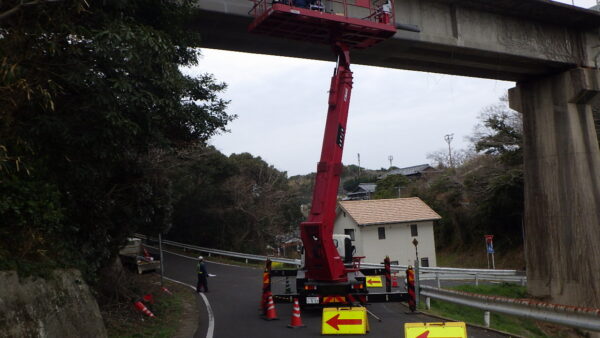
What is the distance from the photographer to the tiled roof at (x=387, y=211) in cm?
3459

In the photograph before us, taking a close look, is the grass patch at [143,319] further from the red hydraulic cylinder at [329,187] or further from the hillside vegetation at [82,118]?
the red hydraulic cylinder at [329,187]

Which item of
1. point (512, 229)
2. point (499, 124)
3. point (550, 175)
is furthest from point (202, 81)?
point (512, 229)

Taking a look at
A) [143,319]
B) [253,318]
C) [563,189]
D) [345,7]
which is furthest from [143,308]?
[563,189]

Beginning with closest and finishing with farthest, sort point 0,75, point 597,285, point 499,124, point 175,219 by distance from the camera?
point 0,75
point 597,285
point 499,124
point 175,219

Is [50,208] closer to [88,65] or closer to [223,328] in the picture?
[88,65]

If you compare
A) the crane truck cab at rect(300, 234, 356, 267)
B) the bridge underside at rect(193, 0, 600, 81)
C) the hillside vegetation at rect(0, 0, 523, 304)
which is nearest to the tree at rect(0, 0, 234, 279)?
the hillside vegetation at rect(0, 0, 523, 304)

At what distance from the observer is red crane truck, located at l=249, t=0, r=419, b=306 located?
11.2 meters

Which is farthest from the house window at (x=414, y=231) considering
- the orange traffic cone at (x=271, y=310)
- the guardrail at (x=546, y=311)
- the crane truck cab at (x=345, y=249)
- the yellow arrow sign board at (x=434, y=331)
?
the yellow arrow sign board at (x=434, y=331)

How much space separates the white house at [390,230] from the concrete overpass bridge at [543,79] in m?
14.4

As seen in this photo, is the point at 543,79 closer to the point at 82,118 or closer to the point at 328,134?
the point at 328,134

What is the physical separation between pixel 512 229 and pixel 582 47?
788 inches

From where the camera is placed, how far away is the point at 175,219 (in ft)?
133

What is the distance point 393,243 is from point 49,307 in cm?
3016

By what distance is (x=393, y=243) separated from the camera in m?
35.0
